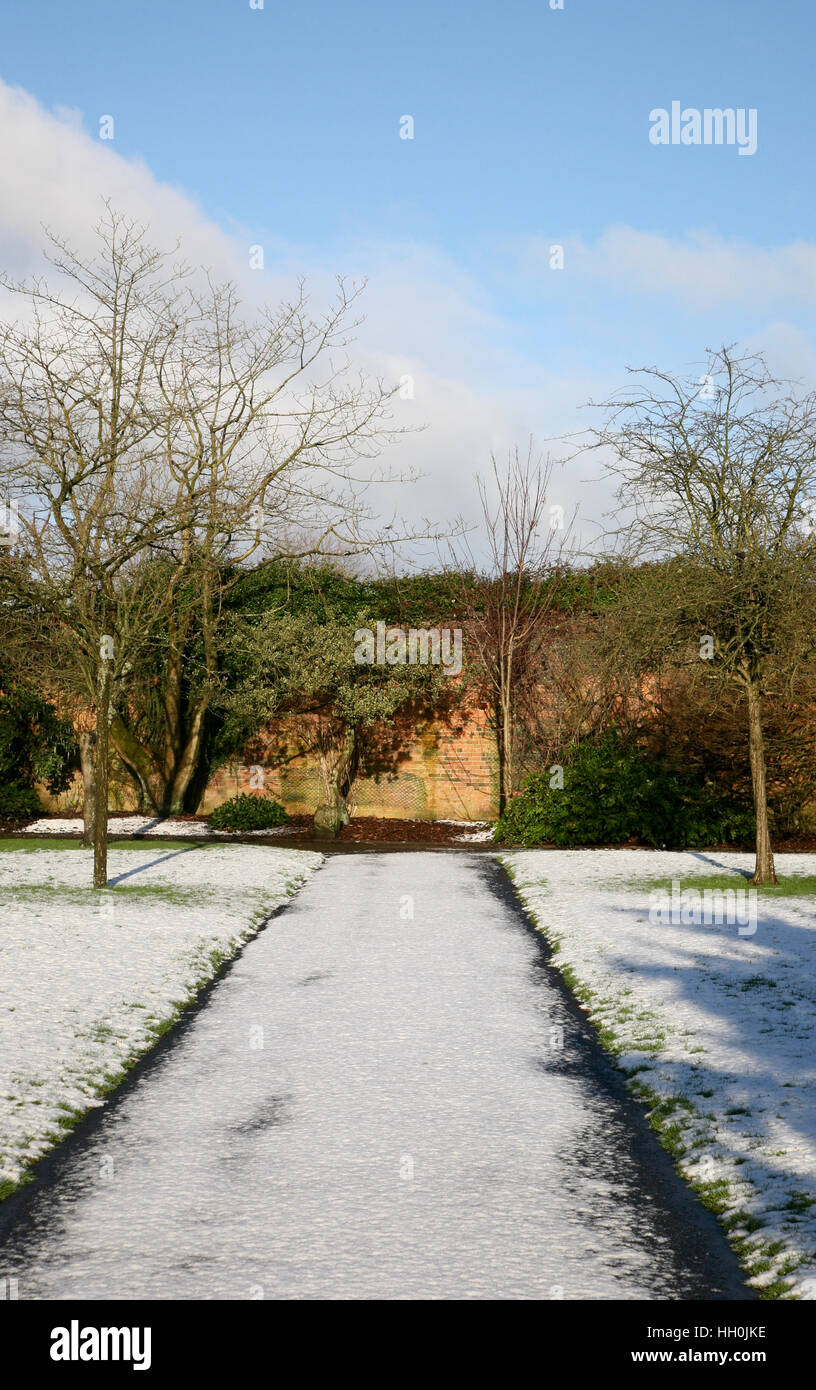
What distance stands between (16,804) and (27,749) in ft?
4.40

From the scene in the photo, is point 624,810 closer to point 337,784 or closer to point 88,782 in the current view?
point 337,784

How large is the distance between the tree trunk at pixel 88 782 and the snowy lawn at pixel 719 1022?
7171 millimetres

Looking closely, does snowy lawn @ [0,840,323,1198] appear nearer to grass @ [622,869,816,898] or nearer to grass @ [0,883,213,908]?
grass @ [0,883,213,908]

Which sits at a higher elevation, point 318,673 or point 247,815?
point 318,673

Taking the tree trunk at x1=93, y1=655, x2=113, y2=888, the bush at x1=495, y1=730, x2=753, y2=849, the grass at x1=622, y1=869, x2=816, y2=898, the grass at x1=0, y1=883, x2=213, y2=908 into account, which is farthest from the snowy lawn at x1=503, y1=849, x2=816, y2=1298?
the tree trunk at x1=93, y1=655, x2=113, y2=888

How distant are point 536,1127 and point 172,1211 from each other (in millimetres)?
1965

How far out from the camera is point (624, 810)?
1839 centimetres

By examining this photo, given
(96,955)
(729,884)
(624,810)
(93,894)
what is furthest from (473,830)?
(96,955)

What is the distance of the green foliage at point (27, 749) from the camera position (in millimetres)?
21281

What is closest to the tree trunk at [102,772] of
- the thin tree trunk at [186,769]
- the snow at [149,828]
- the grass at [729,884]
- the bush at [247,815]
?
the snow at [149,828]

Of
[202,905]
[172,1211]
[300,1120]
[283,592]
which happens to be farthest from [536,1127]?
[283,592]

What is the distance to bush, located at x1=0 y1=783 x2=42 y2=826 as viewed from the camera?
21172mm

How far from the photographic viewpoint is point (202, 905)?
39.9 ft

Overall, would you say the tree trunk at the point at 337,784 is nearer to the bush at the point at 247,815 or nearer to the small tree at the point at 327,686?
the small tree at the point at 327,686
